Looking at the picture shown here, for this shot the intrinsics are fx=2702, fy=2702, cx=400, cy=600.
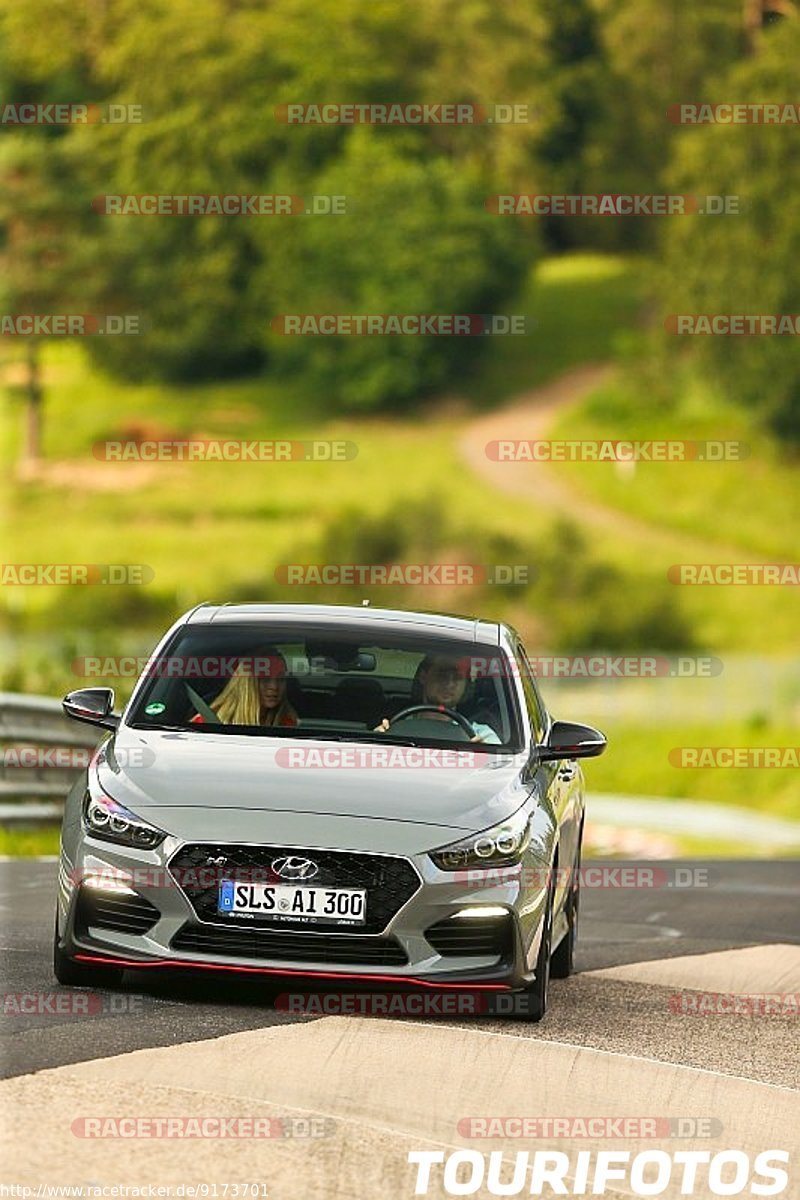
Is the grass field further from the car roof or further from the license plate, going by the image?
the license plate

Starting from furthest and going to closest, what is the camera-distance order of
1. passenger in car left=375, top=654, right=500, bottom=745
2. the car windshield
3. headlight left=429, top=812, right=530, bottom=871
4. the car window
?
the car window → passenger in car left=375, top=654, right=500, bottom=745 → the car windshield → headlight left=429, top=812, right=530, bottom=871

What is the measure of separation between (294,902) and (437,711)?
1.65 metres

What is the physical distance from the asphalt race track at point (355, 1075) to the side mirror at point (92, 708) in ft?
3.43

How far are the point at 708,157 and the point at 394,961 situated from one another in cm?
5573

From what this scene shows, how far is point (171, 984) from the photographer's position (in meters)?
10.6

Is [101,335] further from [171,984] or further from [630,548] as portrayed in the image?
[171,984]

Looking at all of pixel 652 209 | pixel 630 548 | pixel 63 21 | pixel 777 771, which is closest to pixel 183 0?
pixel 63 21

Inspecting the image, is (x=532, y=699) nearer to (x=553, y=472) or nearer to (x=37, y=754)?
(x=37, y=754)

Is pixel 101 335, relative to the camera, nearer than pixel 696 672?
No

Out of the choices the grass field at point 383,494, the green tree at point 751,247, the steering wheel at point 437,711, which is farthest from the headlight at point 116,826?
the green tree at point 751,247

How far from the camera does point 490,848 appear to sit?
1006cm

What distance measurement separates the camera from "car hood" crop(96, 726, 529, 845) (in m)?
9.99

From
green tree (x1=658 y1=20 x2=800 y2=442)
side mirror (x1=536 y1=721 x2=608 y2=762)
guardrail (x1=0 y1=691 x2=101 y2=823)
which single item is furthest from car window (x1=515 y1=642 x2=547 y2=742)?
green tree (x1=658 y1=20 x2=800 y2=442)

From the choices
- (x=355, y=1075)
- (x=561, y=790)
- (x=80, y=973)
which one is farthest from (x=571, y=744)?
(x=355, y=1075)
